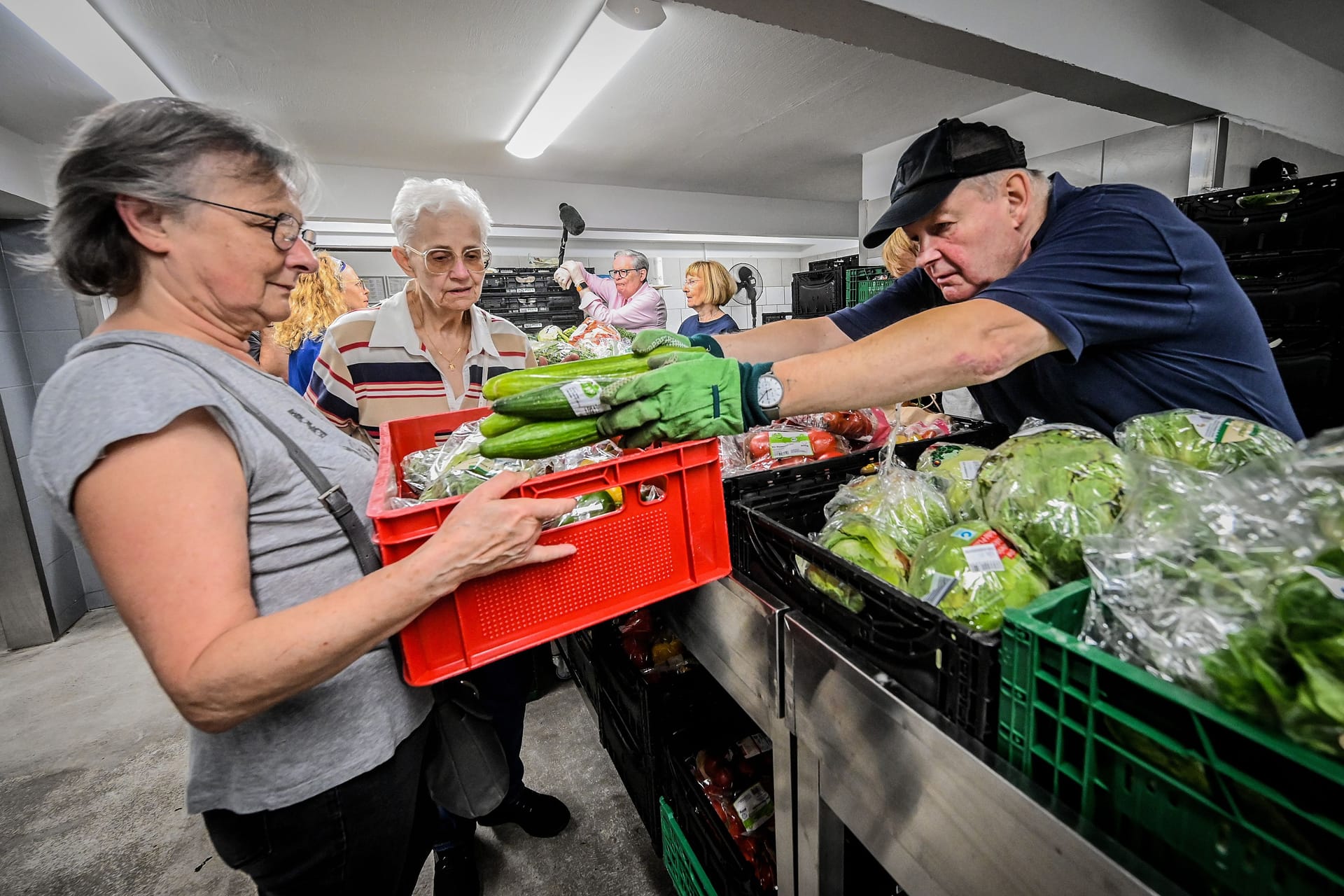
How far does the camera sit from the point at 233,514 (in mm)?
800

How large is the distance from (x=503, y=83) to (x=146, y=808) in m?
4.20

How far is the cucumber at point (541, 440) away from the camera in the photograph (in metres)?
1.01

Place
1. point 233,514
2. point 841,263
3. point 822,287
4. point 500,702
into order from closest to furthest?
point 233,514
point 500,702
point 841,263
point 822,287

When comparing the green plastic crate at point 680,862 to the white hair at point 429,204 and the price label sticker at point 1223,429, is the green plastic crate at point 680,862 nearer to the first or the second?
the price label sticker at point 1223,429

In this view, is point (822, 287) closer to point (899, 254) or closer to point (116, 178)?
point (899, 254)

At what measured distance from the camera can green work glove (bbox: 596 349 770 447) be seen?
1068 millimetres

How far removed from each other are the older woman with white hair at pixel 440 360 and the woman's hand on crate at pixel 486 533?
1084 millimetres

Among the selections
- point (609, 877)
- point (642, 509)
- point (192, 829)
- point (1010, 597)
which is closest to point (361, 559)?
point (642, 509)

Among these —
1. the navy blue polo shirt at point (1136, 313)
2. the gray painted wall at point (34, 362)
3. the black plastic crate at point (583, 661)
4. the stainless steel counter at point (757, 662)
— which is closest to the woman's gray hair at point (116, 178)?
the stainless steel counter at point (757, 662)

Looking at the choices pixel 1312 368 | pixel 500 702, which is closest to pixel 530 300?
pixel 500 702

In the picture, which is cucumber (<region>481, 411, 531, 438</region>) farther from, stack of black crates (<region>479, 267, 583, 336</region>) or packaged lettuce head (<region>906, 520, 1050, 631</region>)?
stack of black crates (<region>479, 267, 583, 336</region>)

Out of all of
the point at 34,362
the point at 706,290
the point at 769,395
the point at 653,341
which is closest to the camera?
the point at 769,395

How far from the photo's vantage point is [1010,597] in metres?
0.79

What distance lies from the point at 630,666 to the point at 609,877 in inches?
31.7
